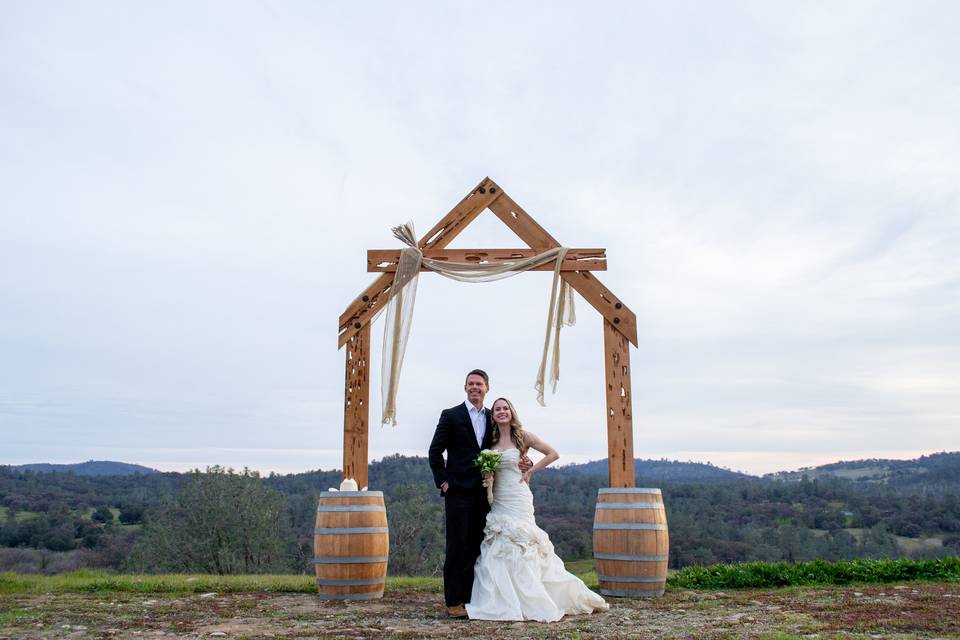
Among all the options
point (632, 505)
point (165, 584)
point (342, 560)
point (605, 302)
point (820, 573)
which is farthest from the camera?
point (605, 302)

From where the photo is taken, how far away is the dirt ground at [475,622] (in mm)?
5594

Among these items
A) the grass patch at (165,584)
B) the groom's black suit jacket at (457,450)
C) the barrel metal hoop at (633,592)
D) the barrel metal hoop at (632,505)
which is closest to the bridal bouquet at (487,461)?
the groom's black suit jacket at (457,450)

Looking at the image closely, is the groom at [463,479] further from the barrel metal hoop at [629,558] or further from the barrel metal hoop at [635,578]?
the barrel metal hoop at [635,578]

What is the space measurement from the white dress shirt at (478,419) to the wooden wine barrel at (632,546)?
163cm

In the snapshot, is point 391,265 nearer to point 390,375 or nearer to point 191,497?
point 390,375

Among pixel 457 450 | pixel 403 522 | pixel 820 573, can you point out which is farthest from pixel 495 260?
pixel 403 522

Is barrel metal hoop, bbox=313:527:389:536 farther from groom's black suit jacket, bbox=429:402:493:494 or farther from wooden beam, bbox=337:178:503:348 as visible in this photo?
wooden beam, bbox=337:178:503:348

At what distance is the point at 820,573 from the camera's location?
843 centimetres

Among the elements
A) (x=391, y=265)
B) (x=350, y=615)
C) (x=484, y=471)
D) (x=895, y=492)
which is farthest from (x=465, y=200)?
(x=895, y=492)

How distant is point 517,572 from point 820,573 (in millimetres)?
3708

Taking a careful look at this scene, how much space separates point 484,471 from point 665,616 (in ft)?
6.46

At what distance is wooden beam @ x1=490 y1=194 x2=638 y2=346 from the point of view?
28.9 ft

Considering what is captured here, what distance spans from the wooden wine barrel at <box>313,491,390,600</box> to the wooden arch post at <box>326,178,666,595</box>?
0.63 m

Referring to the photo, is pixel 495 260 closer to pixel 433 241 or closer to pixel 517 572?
pixel 433 241
